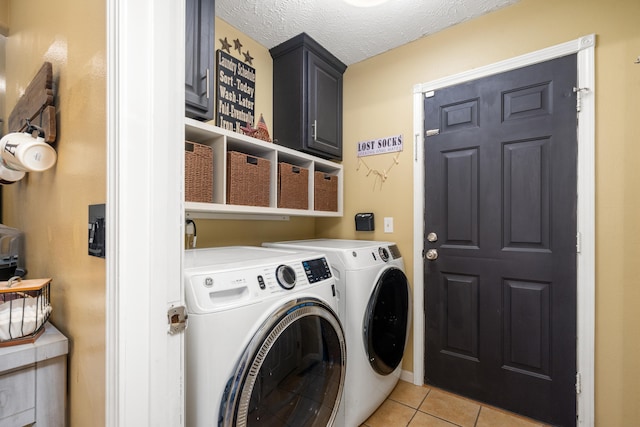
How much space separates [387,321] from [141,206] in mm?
1549

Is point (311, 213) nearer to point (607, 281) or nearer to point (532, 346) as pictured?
point (532, 346)

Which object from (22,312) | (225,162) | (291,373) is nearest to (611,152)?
(291,373)

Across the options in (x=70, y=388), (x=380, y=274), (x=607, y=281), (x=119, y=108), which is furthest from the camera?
(x=380, y=274)

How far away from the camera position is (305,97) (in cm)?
209

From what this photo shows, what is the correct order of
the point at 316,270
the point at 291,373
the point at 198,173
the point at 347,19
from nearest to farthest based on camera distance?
the point at 291,373 < the point at 316,270 < the point at 198,173 < the point at 347,19

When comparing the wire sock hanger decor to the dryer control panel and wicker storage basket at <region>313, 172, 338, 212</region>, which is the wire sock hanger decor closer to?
wicker storage basket at <region>313, 172, 338, 212</region>

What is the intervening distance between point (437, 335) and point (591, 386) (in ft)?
2.58

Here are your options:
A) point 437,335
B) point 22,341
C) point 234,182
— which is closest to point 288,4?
point 234,182

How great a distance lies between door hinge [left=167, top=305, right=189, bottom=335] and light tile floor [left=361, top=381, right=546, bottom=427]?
144 cm

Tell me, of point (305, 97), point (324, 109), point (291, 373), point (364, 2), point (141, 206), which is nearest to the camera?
point (141, 206)

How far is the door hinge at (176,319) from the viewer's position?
26.6 inches

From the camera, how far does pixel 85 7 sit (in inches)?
32.0

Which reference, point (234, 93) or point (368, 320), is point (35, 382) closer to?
point (368, 320)

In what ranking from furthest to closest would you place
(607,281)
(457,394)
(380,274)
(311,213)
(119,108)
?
(311,213) < (457,394) < (380,274) < (607,281) < (119,108)
